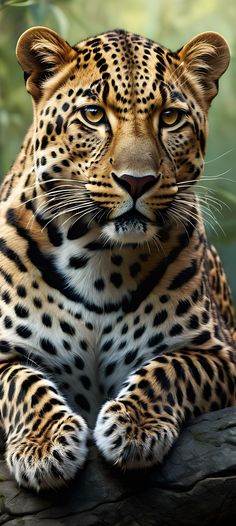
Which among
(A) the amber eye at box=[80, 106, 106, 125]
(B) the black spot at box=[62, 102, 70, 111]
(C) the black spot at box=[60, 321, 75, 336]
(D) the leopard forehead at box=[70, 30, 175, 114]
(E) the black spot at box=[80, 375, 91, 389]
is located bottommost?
(E) the black spot at box=[80, 375, 91, 389]

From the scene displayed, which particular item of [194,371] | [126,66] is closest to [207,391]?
[194,371]

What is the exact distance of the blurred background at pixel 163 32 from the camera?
938 centimetres

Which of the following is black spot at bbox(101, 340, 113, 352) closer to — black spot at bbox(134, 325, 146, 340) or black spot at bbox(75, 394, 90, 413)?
black spot at bbox(134, 325, 146, 340)

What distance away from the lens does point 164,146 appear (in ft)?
15.9

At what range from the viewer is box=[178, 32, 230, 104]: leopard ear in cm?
518

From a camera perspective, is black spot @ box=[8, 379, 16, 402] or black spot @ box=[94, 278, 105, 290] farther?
black spot @ box=[94, 278, 105, 290]

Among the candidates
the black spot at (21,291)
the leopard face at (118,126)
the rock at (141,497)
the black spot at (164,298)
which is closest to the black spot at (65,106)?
the leopard face at (118,126)

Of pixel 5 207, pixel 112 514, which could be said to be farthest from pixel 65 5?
pixel 112 514

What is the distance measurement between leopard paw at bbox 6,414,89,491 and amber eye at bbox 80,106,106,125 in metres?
1.29

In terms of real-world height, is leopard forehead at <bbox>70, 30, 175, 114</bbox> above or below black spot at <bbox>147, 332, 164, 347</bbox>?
above

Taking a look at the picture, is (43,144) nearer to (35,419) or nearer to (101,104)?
(101,104)

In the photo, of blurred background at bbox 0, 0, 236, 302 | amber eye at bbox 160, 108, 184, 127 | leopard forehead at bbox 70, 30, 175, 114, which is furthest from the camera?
blurred background at bbox 0, 0, 236, 302

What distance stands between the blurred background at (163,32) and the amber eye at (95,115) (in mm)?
4515

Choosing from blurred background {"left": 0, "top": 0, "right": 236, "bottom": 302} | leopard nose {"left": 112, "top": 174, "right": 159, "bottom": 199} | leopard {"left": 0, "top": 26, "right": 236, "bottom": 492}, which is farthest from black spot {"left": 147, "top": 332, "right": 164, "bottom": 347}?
blurred background {"left": 0, "top": 0, "right": 236, "bottom": 302}
